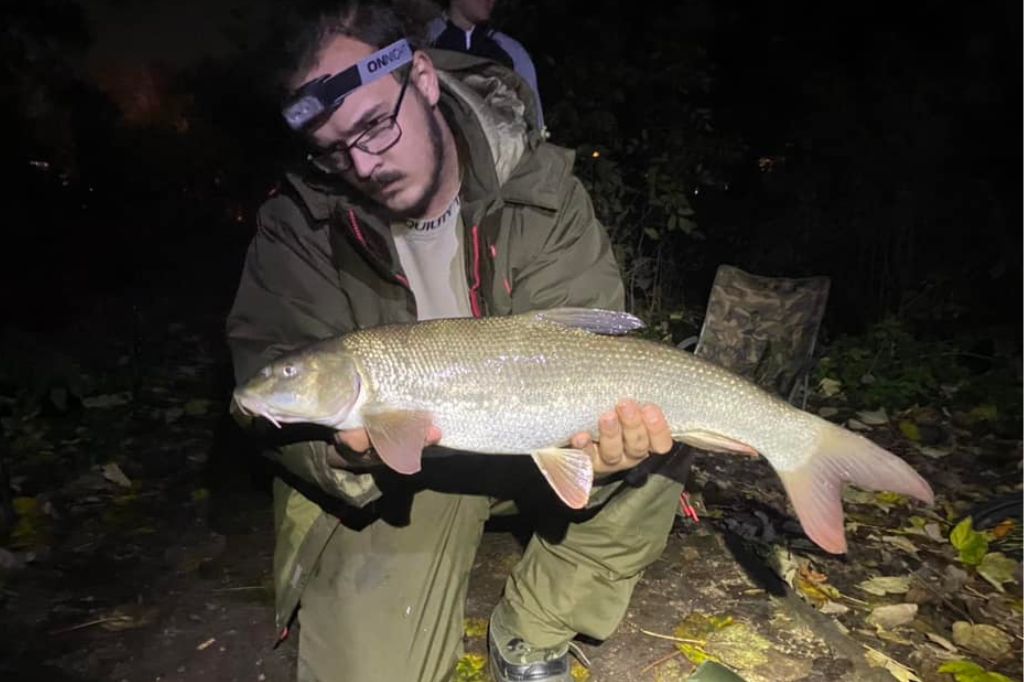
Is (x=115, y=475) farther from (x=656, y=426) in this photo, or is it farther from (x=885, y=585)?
(x=885, y=585)

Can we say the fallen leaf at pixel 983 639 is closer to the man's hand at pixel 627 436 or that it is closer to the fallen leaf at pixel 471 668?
the man's hand at pixel 627 436

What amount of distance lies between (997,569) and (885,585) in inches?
19.5

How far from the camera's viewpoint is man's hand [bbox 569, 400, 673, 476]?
2.12 meters

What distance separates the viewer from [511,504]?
271cm

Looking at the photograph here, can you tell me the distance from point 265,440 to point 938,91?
772 centimetres

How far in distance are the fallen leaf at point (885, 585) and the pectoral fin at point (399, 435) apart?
197 centimetres

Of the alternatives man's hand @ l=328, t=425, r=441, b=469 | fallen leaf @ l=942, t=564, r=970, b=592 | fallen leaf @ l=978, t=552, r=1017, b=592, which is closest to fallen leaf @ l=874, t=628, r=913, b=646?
fallen leaf @ l=942, t=564, r=970, b=592

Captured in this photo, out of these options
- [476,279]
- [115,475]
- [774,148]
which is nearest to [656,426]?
[476,279]

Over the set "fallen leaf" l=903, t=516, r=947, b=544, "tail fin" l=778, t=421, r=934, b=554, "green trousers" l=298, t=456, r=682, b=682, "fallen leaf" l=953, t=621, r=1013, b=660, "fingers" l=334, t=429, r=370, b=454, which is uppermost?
"fingers" l=334, t=429, r=370, b=454

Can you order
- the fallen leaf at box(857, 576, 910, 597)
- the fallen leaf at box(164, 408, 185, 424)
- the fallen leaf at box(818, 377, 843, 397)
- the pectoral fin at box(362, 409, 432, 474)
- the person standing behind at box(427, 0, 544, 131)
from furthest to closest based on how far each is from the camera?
the fallen leaf at box(818, 377, 843, 397) → the fallen leaf at box(164, 408, 185, 424) → the person standing behind at box(427, 0, 544, 131) → the fallen leaf at box(857, 576, 910, 597) → the pectoral fin at box(362, 409, 432, 474)

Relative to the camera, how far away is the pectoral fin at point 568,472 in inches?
84.4

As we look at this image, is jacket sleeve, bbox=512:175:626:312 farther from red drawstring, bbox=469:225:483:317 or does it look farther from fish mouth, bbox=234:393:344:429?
fish mouth, bbox=234:393:344:429

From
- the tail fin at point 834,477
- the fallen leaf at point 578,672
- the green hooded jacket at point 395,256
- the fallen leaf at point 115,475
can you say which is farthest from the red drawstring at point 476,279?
the fallen leaf at point 115,475

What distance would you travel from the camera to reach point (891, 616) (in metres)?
2.80
